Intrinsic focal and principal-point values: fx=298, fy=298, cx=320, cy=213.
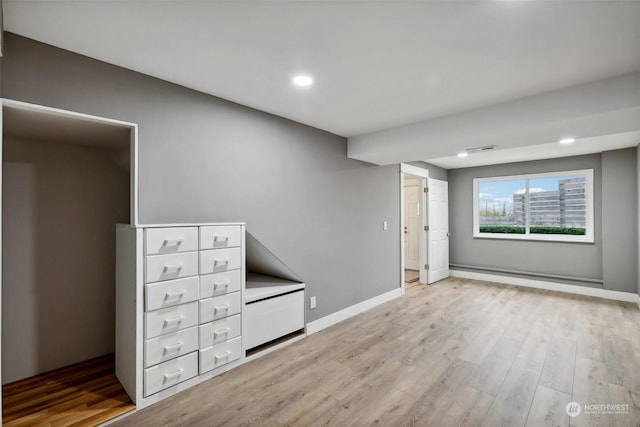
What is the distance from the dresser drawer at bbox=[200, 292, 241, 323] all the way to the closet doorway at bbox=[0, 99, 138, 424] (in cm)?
84

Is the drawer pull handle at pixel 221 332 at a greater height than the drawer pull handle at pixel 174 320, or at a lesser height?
lesser

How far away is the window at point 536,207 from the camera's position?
490 cm

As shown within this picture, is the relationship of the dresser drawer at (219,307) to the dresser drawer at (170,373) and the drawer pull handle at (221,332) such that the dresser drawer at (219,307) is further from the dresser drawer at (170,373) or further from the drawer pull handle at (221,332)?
the dresser drawer at (170,373)

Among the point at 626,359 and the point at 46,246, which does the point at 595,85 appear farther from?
the point at 46,246

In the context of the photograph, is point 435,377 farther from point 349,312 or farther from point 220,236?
point 220,236

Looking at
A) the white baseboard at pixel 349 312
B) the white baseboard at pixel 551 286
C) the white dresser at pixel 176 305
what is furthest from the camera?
the white baseboard at pixel 551 286

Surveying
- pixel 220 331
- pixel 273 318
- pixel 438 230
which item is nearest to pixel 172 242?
pixel 220 331

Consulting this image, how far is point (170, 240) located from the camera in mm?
2076

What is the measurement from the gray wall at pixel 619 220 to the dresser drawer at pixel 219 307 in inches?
213

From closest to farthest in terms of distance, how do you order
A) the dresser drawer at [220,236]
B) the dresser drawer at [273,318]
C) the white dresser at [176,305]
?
the white dresser at [176,305] < the dresser drawer at [220,236] < the dresser drawer at [273,318]

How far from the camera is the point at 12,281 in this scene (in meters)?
2.17

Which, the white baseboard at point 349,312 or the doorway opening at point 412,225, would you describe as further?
the doorway opening at point 412,225

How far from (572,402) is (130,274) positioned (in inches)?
124

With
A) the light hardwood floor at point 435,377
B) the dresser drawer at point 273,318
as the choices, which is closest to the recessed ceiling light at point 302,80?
the dresser drawer at point 273,318
